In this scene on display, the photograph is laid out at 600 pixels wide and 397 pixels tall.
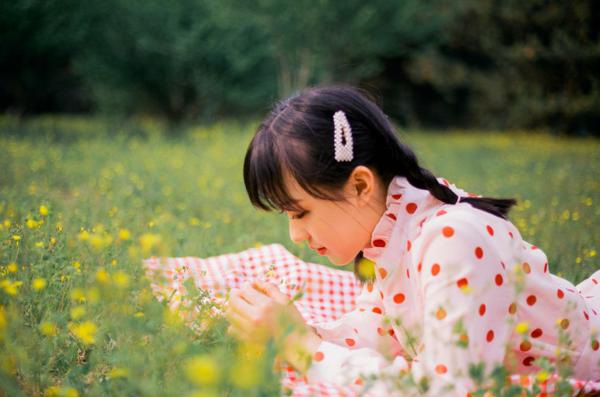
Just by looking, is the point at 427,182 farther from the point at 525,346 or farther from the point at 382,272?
the point at 525,346


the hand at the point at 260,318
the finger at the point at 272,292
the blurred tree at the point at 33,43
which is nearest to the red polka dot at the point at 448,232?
the hand at the point at 260,318

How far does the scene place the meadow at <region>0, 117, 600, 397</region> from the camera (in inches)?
57.3

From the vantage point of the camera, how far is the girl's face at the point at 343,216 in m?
1.85

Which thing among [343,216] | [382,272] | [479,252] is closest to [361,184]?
[343,216]

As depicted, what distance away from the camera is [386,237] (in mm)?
1935

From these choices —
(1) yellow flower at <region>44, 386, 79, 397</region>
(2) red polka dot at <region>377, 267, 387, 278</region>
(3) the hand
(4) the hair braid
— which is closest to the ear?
(4) the hair braid

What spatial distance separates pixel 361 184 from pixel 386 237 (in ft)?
0.70

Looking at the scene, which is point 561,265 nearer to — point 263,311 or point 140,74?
point 263,311

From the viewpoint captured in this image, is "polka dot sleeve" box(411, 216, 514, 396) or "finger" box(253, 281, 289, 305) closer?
"polka dot sleeve" box(411, 216, 514, 396)

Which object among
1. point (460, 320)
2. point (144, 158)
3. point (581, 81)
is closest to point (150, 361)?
point (460, 320)

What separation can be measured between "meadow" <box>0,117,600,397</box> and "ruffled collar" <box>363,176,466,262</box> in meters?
0.53

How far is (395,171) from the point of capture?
1.93m

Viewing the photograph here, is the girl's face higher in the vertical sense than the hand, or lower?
higher

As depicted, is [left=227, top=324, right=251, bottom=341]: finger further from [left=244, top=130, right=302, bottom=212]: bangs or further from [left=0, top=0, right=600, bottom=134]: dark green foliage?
[left=0, top=0, right=600, bottom=134]: dark green foliage
